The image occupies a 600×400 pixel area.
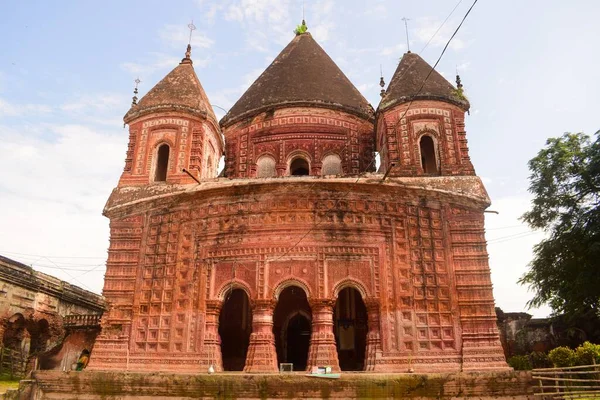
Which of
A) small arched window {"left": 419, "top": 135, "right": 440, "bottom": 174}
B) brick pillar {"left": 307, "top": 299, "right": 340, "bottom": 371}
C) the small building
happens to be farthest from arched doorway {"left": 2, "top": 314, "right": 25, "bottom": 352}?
small arched window {"left": 419, "top": 135, "right": 440, "bottom": 174}

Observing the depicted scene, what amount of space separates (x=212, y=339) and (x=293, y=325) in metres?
2.78

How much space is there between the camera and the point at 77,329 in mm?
14164

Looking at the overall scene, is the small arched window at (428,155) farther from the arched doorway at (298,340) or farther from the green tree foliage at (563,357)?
the green tree foliage at (563,357)

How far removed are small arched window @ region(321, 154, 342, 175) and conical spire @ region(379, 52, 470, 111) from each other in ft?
6.96

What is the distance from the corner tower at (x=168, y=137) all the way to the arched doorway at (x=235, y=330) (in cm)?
363

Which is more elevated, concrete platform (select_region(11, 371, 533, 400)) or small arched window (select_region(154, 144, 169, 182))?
small arched window (select_region(154, 144, 169, 182))

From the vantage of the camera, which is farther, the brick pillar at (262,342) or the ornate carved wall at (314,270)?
the ornate carved wall at (314,270)

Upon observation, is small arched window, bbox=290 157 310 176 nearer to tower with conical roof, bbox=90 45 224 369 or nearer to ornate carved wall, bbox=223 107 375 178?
ornate carved wall, bbox=223 107 375 178

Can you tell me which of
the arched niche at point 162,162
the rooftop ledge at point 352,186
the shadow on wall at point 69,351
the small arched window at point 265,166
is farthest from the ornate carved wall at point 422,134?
the shadow on wall at point 69,351

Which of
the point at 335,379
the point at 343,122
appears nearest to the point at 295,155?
the point at 343,122

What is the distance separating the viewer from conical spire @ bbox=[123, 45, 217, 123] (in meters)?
14.0

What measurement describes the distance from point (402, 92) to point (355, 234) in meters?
4.68

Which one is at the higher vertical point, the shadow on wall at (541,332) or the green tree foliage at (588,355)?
the shadow on wall at (541,332)

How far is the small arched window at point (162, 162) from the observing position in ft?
45.9
